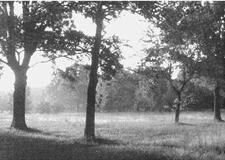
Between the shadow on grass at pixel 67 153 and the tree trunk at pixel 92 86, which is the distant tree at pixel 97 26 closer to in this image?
the tree trunk at pixel 92 86

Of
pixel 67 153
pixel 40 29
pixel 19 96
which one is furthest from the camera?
pixel 19 96

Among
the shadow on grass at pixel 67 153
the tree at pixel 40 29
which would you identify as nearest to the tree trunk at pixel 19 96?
the tree at pixel 40 29

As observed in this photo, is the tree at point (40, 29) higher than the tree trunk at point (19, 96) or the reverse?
higher

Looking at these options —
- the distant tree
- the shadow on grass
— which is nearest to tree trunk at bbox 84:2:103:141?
the distant tree

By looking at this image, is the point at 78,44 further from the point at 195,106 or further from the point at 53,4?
the point at 195,106

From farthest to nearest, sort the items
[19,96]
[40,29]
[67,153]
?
[19,96], [40,29], [67,153]

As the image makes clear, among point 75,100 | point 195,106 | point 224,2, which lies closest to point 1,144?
point 224,2

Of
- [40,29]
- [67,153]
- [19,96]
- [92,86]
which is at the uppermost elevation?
[40,29]

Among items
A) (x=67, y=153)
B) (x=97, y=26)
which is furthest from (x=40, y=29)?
(x=67, y=153)

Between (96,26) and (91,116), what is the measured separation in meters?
4.82

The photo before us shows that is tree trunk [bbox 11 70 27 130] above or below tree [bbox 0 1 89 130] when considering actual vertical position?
below

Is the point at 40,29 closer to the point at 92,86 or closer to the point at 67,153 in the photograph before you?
the point at 92,86

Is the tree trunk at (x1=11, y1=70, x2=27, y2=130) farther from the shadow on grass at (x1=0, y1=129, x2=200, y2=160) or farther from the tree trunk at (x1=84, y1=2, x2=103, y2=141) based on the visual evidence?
the shadow on grass at (x1=0, y1=129, x2=200, y2=160)

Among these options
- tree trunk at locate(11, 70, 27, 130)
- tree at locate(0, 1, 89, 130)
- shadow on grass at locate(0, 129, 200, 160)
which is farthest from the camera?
tree trunk at locate(11, 70, 27, 130)
